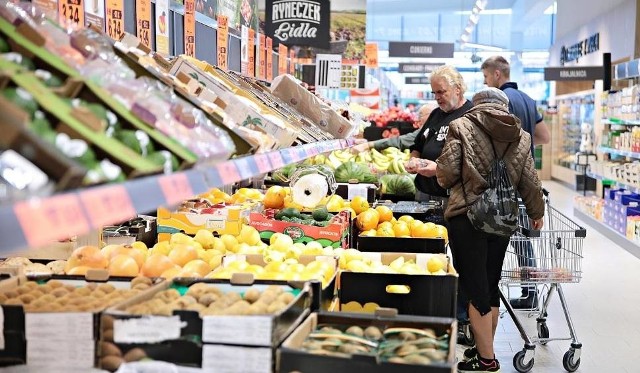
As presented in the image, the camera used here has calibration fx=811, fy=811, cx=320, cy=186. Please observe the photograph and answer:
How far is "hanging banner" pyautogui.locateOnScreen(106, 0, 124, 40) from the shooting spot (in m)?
3.69

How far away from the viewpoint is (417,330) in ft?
7.24

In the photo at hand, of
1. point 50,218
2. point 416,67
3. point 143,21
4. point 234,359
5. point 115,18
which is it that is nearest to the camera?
point 50,218

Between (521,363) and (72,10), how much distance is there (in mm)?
3373

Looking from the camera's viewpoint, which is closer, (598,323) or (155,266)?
(155,266)

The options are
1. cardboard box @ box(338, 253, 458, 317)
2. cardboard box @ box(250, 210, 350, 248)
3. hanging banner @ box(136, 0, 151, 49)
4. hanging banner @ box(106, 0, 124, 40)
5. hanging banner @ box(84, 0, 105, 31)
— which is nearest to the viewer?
cardboard box @ box(338, 253, 458, 317)

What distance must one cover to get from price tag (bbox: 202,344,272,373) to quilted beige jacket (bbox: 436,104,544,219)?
2565 mm

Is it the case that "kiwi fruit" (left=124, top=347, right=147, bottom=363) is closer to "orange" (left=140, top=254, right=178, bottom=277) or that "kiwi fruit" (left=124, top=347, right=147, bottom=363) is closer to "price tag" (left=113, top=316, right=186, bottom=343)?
"price tag" (left=113, top=316, right=186, bottom=343)

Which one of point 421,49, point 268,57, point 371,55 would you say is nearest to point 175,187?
point 268,57

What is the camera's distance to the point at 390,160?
819 centimetres

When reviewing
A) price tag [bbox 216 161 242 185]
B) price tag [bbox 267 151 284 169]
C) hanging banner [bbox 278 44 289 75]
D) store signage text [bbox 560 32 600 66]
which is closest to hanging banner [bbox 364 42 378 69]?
store signage text [bbox 560 32 600 66]

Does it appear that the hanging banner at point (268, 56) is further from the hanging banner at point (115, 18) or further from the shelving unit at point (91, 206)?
the shelving unit at point (91, 206)

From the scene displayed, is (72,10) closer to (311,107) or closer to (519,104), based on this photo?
(311,107)

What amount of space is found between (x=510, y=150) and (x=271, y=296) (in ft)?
8.25

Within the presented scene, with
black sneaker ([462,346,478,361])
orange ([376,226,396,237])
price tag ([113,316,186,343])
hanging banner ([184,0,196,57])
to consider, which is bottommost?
black sneaker ([462,346,478,361])
